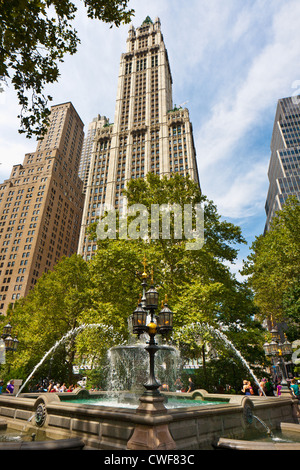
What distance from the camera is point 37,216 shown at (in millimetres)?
95125

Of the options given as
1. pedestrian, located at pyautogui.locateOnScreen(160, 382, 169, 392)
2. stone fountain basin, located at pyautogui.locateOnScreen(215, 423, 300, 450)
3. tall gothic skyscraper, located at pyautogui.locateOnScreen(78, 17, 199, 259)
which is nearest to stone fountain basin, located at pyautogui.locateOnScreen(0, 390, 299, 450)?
stone fountain basin, located at pyautogui.locateOnScreen(215, 423, 300, 450)

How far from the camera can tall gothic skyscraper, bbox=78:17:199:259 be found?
79312 millimetres

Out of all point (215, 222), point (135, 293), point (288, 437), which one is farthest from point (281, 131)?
point (288, 437)

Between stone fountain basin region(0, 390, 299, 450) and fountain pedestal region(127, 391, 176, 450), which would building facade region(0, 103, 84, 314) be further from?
fountain pedestal region(127, 391, 176, 450)

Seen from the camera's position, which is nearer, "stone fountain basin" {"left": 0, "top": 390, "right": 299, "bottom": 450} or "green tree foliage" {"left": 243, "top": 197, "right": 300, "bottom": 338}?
"stone fountain basin" {"left": 0, "top": 390, "right": 299, "bottom": 450}

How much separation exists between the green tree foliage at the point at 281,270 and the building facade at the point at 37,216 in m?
73.6

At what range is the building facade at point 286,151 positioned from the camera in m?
94.6

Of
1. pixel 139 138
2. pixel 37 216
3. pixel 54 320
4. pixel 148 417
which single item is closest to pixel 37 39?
pixel 148 417

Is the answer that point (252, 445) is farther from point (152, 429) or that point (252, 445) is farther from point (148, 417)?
point (148, 417)

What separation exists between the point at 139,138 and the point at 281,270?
71085mm

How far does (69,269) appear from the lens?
3095 cm

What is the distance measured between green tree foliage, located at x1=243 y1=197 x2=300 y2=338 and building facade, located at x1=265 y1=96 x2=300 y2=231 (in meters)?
67.7

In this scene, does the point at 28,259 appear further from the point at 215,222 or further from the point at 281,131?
the point at 281,131
